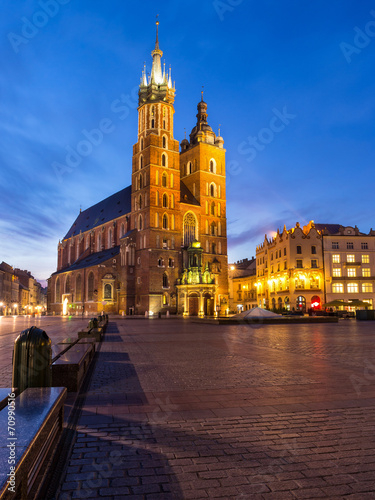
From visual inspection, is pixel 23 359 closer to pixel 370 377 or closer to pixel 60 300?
pixel 370 377

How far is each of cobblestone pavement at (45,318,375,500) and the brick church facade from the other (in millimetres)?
52506

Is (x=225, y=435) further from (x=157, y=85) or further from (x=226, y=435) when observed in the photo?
(x=157, y=85)

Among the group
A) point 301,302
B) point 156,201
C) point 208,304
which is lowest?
point 208,304

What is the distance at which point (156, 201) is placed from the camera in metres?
64.6

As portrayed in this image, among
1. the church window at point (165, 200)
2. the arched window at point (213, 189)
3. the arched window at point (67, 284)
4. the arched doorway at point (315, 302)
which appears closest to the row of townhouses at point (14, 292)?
the arched window at point (67, 284)

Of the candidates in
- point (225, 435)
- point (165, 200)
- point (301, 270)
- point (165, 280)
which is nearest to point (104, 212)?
point (165, 200)

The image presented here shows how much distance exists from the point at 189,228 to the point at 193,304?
14.3 meters

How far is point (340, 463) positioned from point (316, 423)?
4.20ft

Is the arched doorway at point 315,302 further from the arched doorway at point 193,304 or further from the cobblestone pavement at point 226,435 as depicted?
the cobblestone pavement at point 226,435

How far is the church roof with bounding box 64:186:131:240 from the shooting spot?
77.7 meters

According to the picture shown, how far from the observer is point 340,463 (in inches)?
142

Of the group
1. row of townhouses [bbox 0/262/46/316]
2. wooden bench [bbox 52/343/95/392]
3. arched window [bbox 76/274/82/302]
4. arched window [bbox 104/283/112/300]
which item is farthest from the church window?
wooden bench [bbox 52/343/95/392]

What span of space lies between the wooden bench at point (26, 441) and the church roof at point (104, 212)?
7106cm

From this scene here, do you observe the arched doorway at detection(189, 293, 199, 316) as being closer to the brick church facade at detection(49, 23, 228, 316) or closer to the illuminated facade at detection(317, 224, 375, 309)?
the brick church facade at detection(49, 23, 228, 316)
